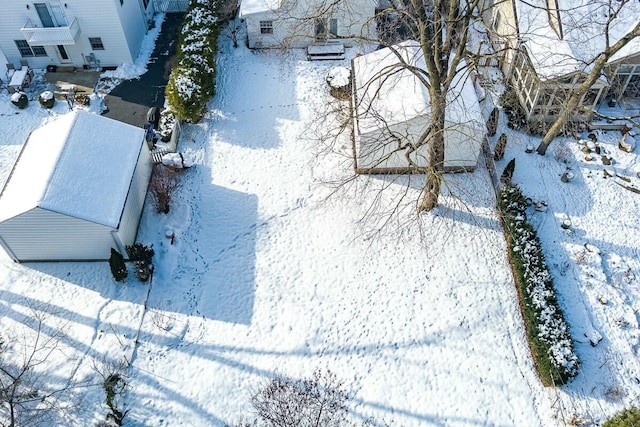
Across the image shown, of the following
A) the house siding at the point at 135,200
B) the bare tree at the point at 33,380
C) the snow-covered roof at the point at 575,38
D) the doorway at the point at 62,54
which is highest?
the snow-covered roof at the point at 575,38

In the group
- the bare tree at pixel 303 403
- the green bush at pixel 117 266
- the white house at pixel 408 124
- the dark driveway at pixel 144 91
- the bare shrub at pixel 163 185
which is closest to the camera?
the bare tree at pixel 303 403

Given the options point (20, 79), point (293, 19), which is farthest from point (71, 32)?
point (293, 19)

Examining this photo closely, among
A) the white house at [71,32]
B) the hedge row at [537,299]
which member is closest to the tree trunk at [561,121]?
the hedge row at [537,299]

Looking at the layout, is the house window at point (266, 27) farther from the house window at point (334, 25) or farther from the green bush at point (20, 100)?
the green bush at point (20, 100)

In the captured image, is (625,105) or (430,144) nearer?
(430,144)

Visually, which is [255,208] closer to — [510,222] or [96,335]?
[96,335]

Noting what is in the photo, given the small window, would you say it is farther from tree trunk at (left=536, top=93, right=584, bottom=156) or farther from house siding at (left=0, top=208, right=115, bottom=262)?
tree trunk at (left=536, top=93, right=584, bottom=156)

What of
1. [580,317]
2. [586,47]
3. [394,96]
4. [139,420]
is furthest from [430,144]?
[139,420]
